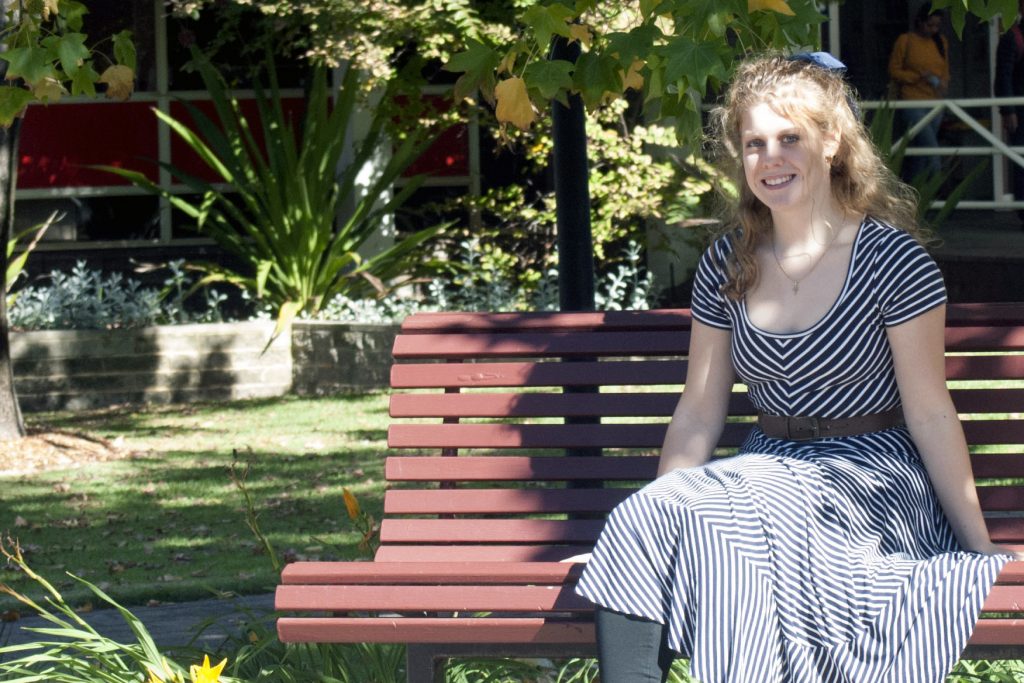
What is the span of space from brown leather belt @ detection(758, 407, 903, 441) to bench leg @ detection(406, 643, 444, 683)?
2.92 ft

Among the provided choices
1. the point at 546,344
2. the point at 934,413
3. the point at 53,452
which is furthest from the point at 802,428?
the point at 53,452

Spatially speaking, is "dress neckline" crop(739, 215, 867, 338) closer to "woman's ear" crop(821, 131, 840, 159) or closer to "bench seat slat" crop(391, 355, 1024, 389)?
"woman's ear" crop(821, 131, 840, 159)

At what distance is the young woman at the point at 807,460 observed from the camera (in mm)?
2766

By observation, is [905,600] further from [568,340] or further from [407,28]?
[407,28]

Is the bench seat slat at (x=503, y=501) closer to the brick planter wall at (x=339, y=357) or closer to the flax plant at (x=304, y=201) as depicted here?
the brick planter wall at (x=339, y=357)

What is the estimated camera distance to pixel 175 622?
4.68m

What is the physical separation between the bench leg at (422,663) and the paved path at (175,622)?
4.07 feet

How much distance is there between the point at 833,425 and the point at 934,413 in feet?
0.73

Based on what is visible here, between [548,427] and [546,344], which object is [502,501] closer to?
[548,427]

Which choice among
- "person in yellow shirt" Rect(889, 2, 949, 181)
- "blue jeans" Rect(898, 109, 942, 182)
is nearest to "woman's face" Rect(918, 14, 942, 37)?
"person in yellow shirt" Rect(889, 2, 949, 181)

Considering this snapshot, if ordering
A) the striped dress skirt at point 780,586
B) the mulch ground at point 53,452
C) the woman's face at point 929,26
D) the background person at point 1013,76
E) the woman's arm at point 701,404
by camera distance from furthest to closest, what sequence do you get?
1. the woman's face at point 929,26
2. the background person at point 1013,76
3. the mulch ground at point 53,452
4. the woman's arm at point 701,404
5. the striped dress skirt at point 780,586

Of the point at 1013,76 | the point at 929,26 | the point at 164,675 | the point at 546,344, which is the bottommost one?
the point at 164,675

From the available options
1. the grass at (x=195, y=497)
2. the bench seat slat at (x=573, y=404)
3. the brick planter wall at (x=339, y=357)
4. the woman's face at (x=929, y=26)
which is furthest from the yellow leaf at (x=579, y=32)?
the woman's face at (x=929, y=26)

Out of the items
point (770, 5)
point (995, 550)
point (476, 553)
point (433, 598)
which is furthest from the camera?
point (476, 553)
